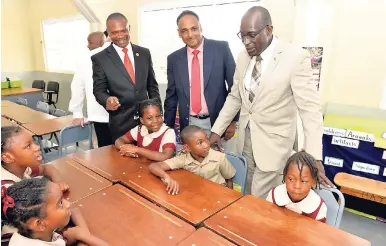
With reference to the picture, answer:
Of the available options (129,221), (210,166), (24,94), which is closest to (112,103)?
(210,166)

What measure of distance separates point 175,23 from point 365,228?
3474 mm

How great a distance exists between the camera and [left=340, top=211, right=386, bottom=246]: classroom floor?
257 cm

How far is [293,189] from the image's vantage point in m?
1.48

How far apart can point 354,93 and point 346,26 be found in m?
0.70

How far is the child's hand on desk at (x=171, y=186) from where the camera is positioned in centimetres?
161

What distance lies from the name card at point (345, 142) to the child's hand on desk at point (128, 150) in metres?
2.03

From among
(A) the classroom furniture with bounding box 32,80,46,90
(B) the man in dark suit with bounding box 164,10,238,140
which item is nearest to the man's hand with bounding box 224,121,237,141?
(B) the man in dark suit with bounding box 164,10,238,140

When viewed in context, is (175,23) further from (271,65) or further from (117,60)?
(271,65)

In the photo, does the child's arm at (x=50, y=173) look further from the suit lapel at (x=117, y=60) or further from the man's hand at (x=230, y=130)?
the man's hand at (x=230, y=130)

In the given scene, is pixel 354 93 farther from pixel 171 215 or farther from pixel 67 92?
pixel 67 92

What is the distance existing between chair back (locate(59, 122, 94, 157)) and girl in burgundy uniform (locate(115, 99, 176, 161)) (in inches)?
39.8

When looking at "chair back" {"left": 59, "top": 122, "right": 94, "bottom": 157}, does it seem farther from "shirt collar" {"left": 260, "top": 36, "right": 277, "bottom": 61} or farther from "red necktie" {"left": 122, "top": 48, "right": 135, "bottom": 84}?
"shirt collar" {"left": 260, "top": 36, "right": 277, "bottom": 61}

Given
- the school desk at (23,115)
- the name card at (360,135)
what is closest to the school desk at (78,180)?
the school desk at (23,115)

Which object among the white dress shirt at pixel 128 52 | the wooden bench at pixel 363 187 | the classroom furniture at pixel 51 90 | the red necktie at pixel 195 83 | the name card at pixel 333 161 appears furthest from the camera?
the classroom furniture at pixel 51 90
